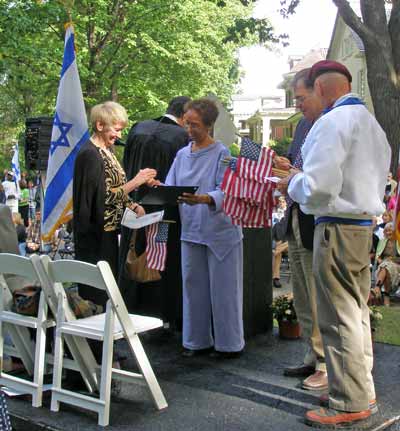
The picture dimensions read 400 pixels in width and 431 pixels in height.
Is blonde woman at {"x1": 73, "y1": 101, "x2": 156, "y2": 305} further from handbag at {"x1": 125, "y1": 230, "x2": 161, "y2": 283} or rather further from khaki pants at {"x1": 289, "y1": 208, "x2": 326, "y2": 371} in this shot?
khaki pants at {"x1": 289, "y1": 208, "x2": 326, "y2": 371}

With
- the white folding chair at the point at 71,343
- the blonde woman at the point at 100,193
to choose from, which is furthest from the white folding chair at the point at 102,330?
the blonde woman at the point at 100,193

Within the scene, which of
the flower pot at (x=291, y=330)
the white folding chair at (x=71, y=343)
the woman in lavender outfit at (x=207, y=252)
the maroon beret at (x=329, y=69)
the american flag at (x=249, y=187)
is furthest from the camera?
the flower pot at (x=291, y=330)

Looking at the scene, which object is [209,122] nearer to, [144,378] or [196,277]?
[196,277]

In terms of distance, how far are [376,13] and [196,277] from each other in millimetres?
10456

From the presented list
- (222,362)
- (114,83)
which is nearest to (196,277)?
(222,362)

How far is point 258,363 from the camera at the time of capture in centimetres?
493

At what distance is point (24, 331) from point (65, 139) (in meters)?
2.51

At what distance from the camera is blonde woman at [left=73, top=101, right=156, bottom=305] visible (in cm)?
440

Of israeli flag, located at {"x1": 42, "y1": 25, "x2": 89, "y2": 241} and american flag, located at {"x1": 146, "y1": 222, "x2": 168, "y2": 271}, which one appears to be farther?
israeli flag, located at {"x1": 42, "y1": 25, "x2": 89, "y2": 241}

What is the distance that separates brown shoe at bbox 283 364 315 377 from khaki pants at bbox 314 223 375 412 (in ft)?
3.40

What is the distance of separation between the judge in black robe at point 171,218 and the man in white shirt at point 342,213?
212cm

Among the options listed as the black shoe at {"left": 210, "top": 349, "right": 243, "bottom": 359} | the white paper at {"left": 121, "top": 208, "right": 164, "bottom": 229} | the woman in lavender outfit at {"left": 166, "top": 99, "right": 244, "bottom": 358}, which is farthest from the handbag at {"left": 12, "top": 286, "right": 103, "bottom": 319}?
the black shoe at {"left": 210, "top": 349, "right": 243, "bottom": 359}

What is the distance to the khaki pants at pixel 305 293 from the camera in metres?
4.34

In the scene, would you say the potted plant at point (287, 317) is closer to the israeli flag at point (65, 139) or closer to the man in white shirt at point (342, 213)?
the man in white shirt at point (342, 213)
